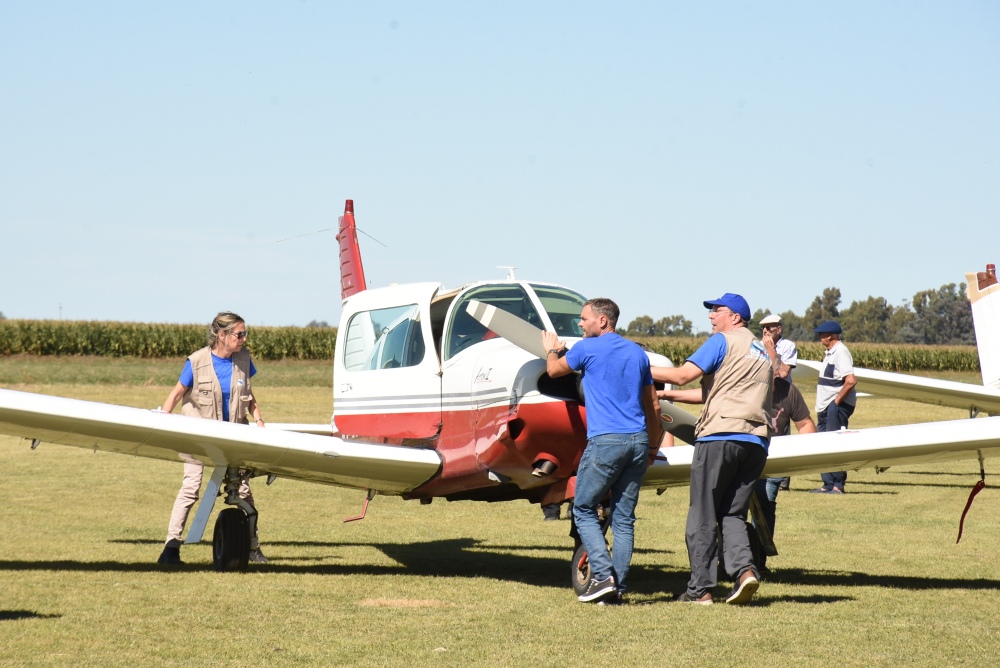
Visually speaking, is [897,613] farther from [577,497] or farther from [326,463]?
[326,463]

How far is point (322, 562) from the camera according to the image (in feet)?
30.2

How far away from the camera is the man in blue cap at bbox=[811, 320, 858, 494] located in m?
14.7

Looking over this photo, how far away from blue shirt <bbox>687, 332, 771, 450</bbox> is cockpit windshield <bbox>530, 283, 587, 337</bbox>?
138 cm

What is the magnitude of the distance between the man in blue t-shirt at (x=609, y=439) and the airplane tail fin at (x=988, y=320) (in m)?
13.0

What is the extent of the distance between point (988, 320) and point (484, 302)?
1279 centimetres

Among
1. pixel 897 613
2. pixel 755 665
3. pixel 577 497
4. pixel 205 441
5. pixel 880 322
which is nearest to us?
pixel 755 665

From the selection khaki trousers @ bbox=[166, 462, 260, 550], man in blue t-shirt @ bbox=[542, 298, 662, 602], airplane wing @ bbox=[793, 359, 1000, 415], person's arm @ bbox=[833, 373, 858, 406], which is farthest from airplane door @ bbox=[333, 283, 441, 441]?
airplane wing @ bbox=[793, 359, 1000, 415]

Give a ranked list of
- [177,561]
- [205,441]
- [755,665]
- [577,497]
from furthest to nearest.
→ [177,561]
[205,441]
[577,497]
[755,665]

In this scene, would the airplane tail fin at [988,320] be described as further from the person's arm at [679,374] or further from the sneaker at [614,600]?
the sneaker at [614,600]

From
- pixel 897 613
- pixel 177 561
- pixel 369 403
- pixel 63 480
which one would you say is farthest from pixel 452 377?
pixel 63 480

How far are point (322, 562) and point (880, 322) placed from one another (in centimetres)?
13766

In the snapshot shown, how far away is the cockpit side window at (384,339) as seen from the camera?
8898 millimetres

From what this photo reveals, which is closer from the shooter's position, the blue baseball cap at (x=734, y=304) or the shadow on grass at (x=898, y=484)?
the blue baseball cap at (x=734, y=304)

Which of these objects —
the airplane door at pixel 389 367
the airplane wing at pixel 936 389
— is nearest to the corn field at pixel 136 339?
the airplane wing at pixel 936 389
